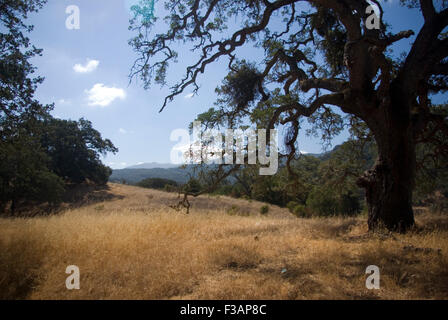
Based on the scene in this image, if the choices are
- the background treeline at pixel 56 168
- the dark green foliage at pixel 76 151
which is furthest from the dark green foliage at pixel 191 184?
the dark green foliage at pixel 76 151

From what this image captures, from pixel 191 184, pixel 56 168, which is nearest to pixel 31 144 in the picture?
pixel 191 184

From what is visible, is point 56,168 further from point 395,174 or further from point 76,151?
point 395,174

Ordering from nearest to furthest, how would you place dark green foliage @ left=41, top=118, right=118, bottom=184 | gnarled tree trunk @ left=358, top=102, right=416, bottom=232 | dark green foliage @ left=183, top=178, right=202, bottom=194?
gnarled tree trunk @ left=358, top=102, right=416, bottom=232 < dark green foliage @ left=183, top=178, right=202, bottom=194 < dark green foliage @ left=41, top=118, right=118, bottom=184

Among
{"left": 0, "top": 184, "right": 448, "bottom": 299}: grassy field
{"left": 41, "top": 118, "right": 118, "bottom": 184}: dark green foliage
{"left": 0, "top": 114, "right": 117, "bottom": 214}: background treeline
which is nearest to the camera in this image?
{"left": 0, "top": 184, "right": 448, "bottom": 299}: grassy field

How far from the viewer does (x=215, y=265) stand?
12.5 ft

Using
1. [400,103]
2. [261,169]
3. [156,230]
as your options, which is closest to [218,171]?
[261,169]

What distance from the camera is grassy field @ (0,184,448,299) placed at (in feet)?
9.36

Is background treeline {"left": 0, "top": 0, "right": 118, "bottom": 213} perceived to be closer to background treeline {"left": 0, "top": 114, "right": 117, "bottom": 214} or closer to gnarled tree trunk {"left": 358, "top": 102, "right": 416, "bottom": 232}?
background treeline {"left": 0, "top": 114, "right": 117, "bottom": 214}

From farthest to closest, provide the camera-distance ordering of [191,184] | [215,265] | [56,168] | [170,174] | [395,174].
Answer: [170,174] → [56,168] → [191,184] → [395,174] → [215,265]

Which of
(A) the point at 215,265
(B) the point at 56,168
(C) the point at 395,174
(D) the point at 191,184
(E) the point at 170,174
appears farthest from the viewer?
(E) the point at 170,174

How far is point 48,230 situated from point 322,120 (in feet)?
30.5

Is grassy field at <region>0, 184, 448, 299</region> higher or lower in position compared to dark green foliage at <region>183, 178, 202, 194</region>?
lower

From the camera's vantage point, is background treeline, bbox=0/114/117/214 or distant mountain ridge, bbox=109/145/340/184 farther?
background treeline, bbox=0/114/117/214

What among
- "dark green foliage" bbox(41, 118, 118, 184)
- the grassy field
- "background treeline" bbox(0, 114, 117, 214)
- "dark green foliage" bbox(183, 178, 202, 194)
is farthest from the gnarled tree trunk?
"dark green foliage" bbox(41, 118, 118, 184)
